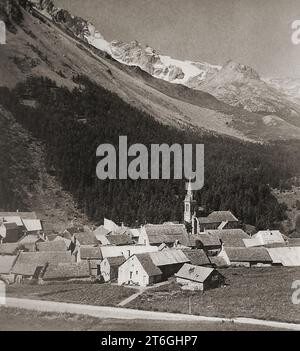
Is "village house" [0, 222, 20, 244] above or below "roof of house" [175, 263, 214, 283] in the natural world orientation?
above

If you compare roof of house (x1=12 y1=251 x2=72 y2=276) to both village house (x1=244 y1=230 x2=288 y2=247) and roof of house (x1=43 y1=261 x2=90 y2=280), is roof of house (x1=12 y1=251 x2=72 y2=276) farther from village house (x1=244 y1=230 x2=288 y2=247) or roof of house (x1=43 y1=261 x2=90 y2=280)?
village house (x1=244 y1=230 x2=288 y2=247)

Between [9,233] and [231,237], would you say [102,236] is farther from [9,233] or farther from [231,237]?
[231,237]

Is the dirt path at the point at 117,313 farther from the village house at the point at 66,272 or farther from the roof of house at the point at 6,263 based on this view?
the roof of house at the point at 6,263

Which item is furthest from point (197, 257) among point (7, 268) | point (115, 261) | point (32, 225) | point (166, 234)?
point (32, 225)

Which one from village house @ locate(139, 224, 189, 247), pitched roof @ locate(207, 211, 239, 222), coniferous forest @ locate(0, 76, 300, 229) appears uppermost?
coniferous forest @ locate(0, 76, 300, 229)

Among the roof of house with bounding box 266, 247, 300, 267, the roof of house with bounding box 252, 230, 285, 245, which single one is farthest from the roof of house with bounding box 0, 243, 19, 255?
the roof of house with bounding box 252, 230, 285, 245
